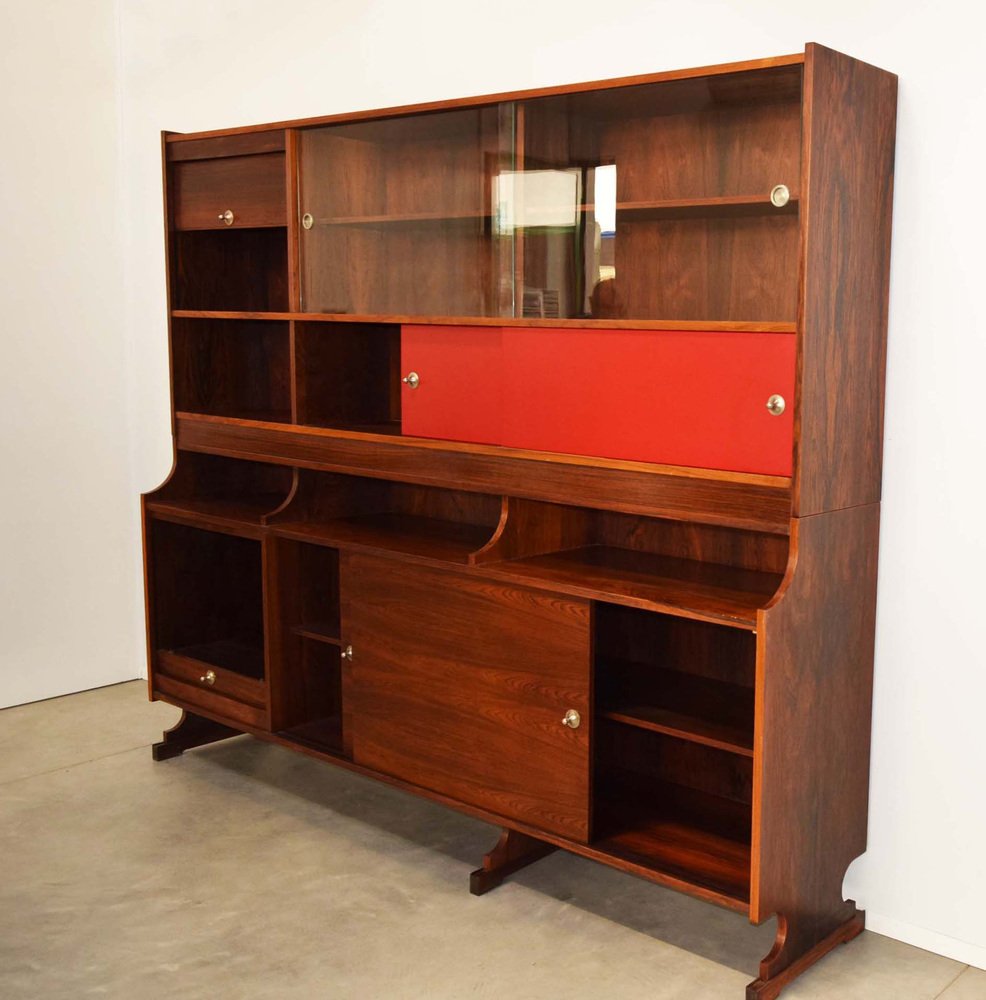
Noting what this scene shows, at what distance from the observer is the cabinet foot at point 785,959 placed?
245cm

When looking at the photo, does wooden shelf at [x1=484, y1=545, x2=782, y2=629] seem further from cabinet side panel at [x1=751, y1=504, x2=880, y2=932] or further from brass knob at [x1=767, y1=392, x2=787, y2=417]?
brass knob at [x1=767, y1=392, x2=787, y2=417]

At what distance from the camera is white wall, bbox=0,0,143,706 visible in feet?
13.7

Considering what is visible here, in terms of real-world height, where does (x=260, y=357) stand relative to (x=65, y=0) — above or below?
below

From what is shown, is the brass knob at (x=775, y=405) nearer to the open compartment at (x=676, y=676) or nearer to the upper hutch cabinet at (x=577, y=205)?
the upper hutch cabinet at (x=577, y=205)

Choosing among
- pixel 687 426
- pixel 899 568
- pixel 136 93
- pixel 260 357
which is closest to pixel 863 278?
pixel 687 426

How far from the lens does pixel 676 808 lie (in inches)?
113

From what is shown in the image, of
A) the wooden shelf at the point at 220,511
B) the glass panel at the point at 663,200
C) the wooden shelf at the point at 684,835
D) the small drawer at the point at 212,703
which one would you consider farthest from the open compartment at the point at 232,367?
the wooden shelf at the point at 684,835

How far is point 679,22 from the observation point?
288cm

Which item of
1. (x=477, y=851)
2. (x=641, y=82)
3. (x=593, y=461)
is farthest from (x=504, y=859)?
(x=641, y=82)

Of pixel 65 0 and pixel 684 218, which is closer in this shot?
pixel 684 218

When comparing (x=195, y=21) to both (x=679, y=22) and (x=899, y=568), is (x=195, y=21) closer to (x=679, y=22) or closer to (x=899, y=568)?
(x=679, y=22)

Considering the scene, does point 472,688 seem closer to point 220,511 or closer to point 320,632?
point 320,632

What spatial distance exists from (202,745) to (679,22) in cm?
256

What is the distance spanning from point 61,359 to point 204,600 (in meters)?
1.11
